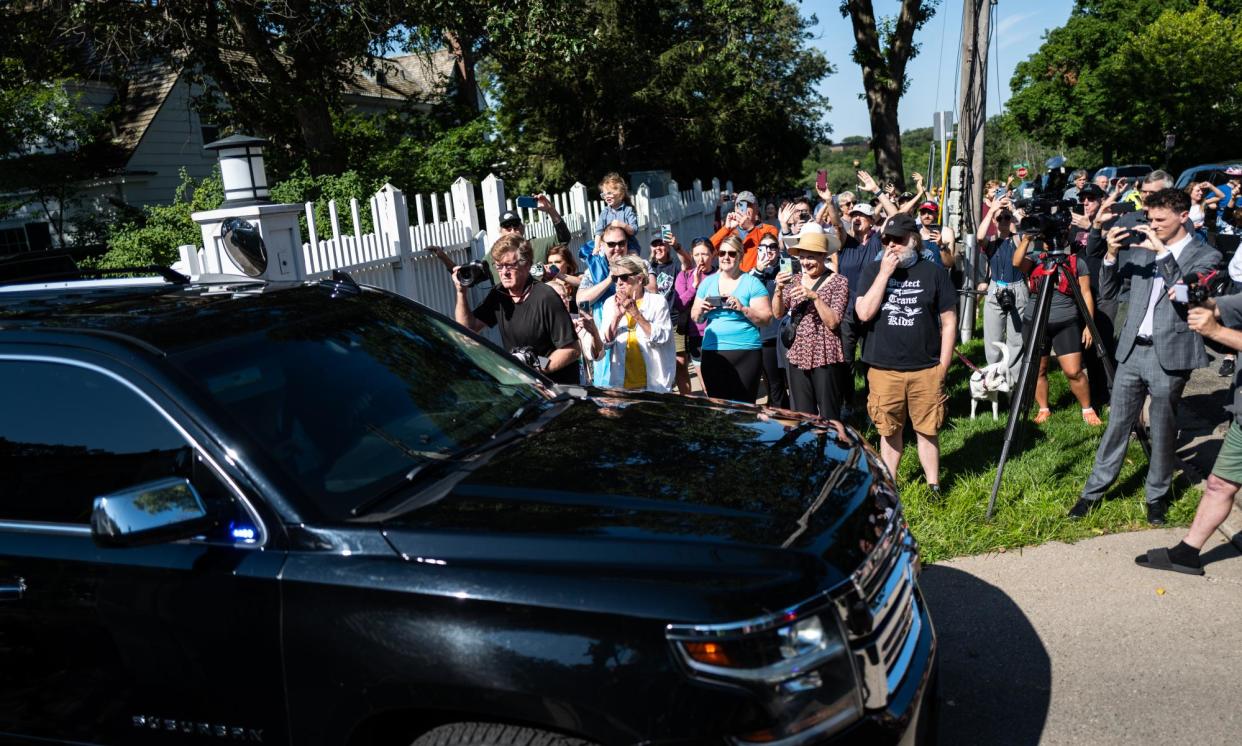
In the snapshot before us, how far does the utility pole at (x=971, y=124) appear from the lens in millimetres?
10625

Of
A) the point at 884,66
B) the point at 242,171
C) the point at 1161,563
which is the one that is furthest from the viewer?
the point at 884,66

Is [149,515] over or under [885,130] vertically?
under

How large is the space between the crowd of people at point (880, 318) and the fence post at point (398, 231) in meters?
0.96

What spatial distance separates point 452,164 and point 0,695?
15039 mm

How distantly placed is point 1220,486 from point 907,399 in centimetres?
183

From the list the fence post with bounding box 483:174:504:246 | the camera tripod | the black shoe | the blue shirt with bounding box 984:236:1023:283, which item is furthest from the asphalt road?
the fence post with bounding box 483:174:504:246

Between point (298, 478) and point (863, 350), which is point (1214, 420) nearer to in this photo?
point (863, 350)

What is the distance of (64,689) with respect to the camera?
111 inches

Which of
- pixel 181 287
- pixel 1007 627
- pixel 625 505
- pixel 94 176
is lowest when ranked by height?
pixel 1007 627

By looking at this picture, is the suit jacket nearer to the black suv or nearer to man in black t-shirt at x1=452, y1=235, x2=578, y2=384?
the black suv

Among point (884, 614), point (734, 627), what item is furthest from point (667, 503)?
point (884, 614)

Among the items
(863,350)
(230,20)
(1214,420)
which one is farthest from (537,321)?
(230,20)

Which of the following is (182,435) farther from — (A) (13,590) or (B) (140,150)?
(B) (140,150)

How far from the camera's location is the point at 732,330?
7.10m
